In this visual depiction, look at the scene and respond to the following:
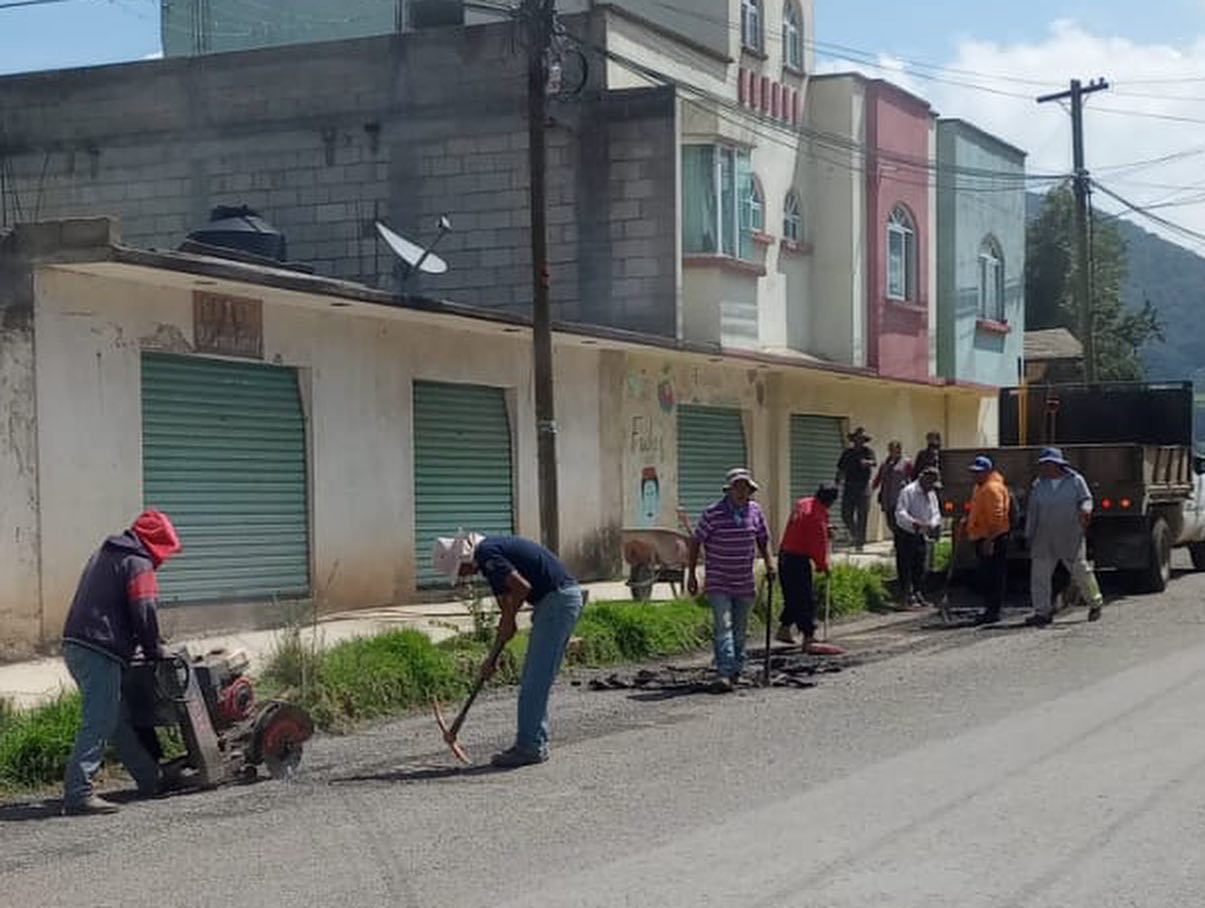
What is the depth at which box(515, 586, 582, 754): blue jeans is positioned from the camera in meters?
10.3

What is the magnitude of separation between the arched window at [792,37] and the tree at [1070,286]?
33076 millimetres

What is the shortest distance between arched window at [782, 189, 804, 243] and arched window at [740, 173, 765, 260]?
38.8 inches

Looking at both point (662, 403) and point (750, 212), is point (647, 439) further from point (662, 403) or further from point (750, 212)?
point (750, 212)

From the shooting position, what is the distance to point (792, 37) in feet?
98.1

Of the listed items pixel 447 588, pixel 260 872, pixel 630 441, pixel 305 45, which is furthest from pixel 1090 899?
pixel 305 45

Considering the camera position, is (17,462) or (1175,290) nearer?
(17,462)

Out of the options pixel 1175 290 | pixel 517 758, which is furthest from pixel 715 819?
pixel 1175 290

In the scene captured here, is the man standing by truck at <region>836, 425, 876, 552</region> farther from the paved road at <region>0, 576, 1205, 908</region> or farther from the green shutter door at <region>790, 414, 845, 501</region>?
the paved road at <region>0, 576, 1205, 908</region>

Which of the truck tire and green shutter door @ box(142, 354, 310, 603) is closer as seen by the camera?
green shutter door @ box(142, 354, 310, 603)

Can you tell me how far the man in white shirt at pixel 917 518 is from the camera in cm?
1930

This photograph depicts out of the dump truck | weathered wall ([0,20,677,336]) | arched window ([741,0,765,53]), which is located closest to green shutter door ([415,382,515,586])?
weathered wall ([0,20,677,336])

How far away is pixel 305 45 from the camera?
85.3 feet

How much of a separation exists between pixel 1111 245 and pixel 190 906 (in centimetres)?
6188

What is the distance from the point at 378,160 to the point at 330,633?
1174cm
